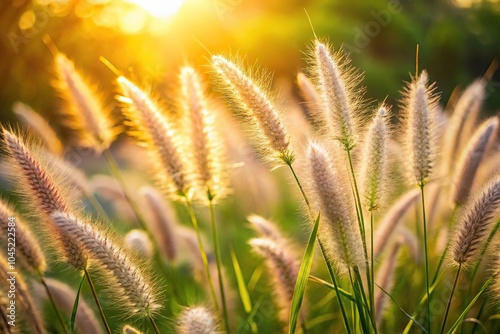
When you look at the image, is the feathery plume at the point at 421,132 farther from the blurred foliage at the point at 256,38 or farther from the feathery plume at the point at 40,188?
the blurred foliage at the point at 256,38

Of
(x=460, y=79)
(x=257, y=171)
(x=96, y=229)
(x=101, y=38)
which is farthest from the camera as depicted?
(x=460, y=79)

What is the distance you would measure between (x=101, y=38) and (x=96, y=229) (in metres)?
11.0

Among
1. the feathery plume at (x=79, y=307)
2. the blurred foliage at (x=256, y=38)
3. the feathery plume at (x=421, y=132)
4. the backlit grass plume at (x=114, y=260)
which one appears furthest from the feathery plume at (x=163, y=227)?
the blurred foliage at (x=256, y=38)

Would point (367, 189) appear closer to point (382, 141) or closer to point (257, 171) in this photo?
point (382, 141)

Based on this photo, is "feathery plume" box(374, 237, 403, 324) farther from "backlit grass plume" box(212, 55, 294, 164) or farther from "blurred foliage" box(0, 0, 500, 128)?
"blurred foliage" box(0, 0, 500, 128)

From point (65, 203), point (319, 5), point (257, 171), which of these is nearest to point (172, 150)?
point (65, 203)

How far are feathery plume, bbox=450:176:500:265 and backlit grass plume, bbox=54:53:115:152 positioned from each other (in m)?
2.03

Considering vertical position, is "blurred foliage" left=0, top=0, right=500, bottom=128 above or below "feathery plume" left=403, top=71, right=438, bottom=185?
above

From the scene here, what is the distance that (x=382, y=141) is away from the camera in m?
1.78

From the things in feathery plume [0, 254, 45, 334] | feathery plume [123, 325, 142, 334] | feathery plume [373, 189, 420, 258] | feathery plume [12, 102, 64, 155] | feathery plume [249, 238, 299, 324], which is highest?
feathery plume [12, 102, 64, 155]

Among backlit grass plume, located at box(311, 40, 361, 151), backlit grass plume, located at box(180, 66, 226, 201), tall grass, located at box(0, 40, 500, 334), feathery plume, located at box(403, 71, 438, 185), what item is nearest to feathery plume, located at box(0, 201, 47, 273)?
tall grass, located at box(0, 40, 500, 334)

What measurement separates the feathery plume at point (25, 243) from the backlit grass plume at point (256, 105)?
36.9 inches

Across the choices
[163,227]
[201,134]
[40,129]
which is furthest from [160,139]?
[40,129]

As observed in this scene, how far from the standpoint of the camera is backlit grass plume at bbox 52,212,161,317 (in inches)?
59.6
